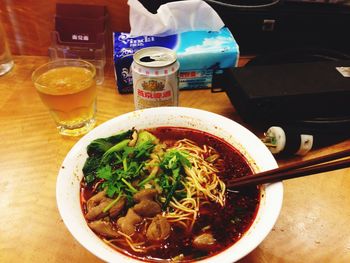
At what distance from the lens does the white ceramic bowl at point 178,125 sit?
0.76 m

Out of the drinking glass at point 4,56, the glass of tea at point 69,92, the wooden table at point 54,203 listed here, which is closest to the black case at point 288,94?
the wooden table at point 54,203

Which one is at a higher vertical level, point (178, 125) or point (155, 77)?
point (155, 77)

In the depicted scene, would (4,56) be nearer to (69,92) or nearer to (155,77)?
(69,92)

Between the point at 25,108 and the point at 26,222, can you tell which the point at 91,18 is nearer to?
the point at 25,108

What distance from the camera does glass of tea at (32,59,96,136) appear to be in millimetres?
1223

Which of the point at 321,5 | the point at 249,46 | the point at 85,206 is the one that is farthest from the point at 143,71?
the point at 321,5

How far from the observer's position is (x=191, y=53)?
1.41 m

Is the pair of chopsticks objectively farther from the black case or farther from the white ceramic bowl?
the black case

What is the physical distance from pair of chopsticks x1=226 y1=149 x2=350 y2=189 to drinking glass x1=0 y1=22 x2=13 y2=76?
4.23ft

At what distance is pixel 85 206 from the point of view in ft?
3.00

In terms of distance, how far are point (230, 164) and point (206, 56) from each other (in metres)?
0.54

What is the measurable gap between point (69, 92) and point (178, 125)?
1.34 ft

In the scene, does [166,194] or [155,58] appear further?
[155,58]

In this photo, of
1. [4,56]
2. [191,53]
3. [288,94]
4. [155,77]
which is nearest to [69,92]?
[155,77]
